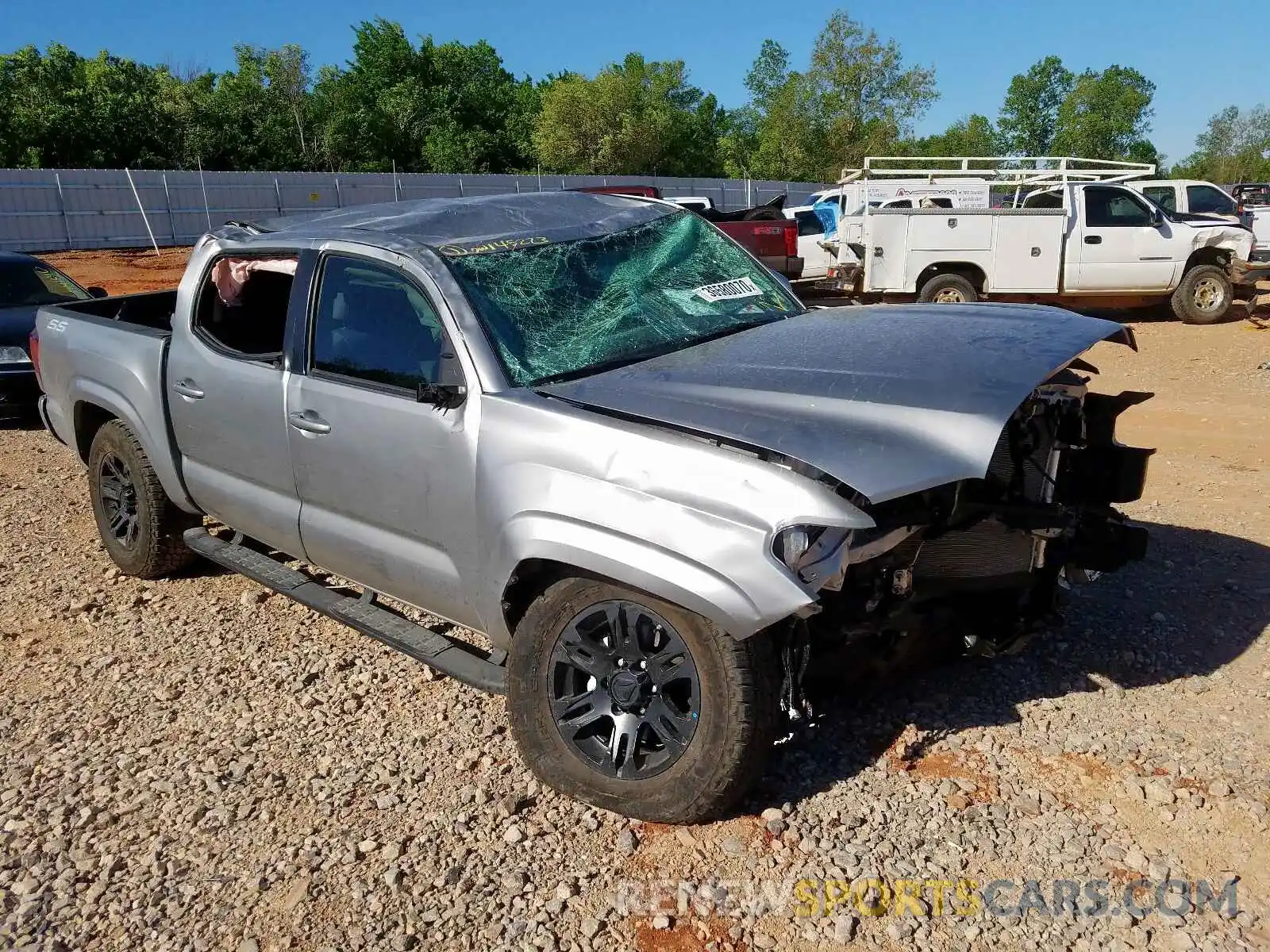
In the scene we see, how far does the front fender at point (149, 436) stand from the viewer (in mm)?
4887

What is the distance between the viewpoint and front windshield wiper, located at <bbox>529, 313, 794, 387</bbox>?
3.47 m

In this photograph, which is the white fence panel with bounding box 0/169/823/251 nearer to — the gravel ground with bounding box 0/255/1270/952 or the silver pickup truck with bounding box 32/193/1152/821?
the silver pickup truck with bounding box 32/193/1152/821

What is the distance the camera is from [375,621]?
392 centimetres

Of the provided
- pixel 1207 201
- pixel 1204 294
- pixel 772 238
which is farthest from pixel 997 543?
pixel 1207 201

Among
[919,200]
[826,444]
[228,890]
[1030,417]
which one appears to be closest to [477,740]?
[228,890]

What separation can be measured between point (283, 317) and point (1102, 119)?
227 feet

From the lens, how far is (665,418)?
9.95 feet

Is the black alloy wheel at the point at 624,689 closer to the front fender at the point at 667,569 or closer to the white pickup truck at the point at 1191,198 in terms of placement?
the front fender at the point at 667,569

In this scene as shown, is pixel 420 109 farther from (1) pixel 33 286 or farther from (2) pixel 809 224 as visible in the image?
(1) pixel 33 286

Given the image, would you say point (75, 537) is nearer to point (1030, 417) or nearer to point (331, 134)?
point (1030, 417)

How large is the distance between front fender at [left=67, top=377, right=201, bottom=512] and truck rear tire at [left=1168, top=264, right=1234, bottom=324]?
1367 centimetres

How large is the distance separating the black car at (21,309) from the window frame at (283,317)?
192 inches

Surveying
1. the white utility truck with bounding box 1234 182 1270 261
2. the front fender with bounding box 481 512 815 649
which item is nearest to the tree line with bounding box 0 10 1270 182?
the white utility truck with bounding box 1234 182 1270 261

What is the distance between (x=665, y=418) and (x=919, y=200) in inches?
600
